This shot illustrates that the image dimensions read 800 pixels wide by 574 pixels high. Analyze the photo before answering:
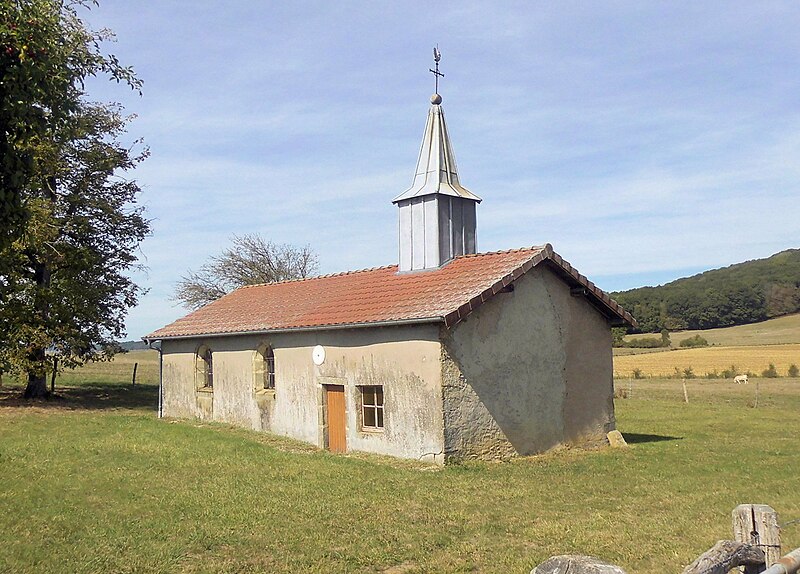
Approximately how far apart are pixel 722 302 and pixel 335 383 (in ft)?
227

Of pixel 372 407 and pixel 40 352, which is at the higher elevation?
pixel 40 352

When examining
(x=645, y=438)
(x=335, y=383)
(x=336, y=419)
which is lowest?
(x=645, y=438)

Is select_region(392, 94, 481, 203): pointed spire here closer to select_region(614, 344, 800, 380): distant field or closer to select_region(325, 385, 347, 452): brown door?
select_region(325, 385, 347, 452): brown door

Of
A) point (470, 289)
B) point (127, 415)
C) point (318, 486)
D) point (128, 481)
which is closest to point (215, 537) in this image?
point (318, 486)

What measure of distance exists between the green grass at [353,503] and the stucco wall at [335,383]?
24.4 inches

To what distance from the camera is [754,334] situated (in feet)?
220

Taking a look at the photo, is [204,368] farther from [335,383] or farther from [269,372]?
[335,383]

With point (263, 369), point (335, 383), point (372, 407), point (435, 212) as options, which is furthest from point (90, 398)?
point (435, 212)

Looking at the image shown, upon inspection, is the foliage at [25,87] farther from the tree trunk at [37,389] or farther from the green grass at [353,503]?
the tree trunk at [37,389]

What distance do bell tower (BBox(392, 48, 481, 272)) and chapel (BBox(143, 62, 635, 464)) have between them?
37 mm

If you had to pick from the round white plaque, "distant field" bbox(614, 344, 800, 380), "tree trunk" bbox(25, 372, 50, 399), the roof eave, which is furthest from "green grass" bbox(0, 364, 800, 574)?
"distant field" bbox(614, 344, 800, 380)

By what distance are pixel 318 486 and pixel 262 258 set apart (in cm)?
3396

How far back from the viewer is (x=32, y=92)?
17.4 ft

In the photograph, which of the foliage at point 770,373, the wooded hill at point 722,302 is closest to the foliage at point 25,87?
the foliage at point 770,373
